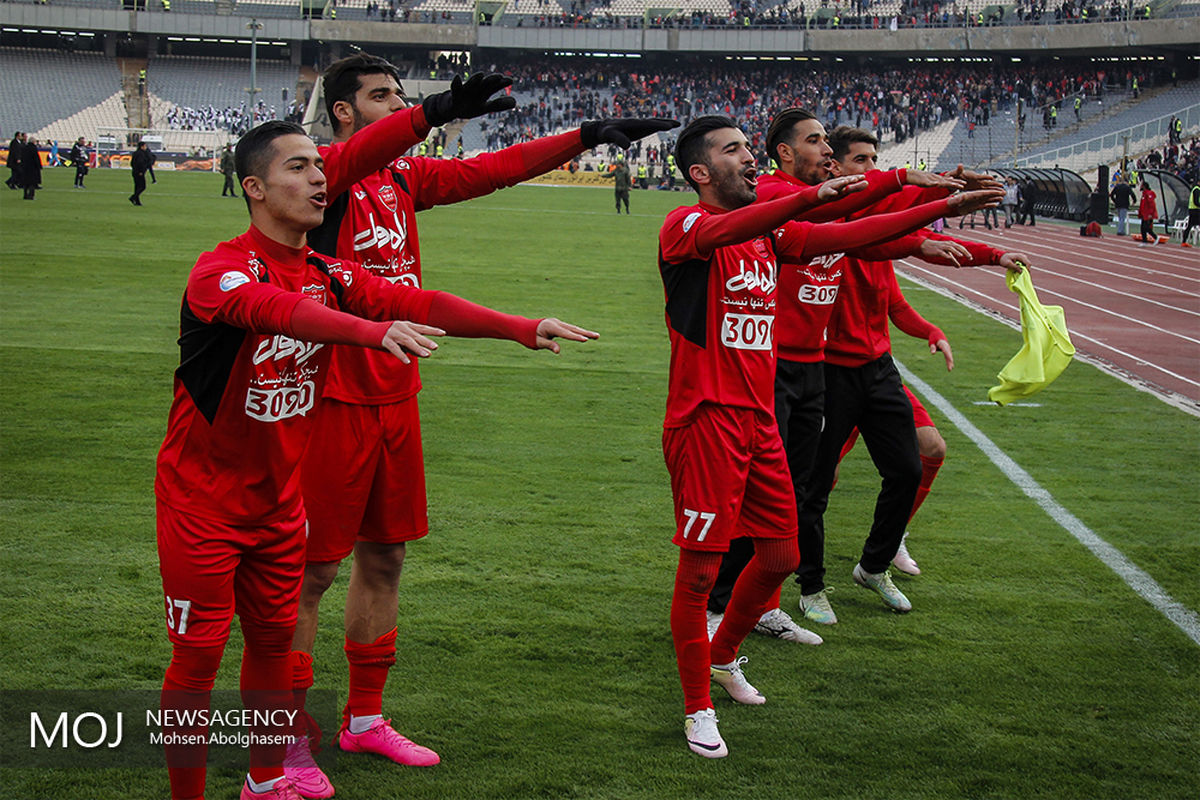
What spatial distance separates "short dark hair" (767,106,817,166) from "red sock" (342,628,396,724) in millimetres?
2679

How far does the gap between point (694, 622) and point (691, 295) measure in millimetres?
1205

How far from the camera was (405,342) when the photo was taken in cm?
297

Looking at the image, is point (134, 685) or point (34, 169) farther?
point (34, 169)

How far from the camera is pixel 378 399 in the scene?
4.01m

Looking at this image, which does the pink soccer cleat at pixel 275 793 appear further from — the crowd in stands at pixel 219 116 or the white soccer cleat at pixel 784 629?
the crowd in stands at pixel 219 116

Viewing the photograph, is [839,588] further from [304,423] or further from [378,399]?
[304,423]

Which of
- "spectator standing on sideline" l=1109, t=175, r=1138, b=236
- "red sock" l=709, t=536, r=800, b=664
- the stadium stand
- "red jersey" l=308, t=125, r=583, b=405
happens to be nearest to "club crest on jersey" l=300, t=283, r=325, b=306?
"red jersey" l=308, t=125, r=583, b=405

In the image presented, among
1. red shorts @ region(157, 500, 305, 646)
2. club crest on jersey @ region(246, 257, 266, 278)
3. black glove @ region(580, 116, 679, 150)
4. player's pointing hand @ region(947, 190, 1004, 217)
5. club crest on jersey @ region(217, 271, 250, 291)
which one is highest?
black glove @ region(580, 116, 679, 150)

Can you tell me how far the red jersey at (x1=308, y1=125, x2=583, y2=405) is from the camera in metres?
3.97

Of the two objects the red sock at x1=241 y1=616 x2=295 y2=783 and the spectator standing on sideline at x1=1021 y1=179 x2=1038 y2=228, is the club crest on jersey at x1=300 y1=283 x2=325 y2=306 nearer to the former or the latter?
the red sock at x1=241 y1=616 x2=295 y2=783

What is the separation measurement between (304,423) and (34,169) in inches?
1193

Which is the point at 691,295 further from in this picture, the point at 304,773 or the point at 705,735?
the point at 304,773

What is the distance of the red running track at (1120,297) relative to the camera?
12.8 m

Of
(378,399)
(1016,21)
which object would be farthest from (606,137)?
(1016,21)
